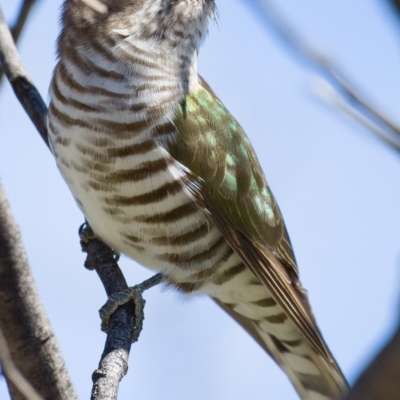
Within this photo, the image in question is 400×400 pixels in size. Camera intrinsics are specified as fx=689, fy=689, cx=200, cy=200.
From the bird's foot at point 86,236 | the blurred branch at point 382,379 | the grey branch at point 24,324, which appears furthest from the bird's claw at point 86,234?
the blurred branch at point 382,379

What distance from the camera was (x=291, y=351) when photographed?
13.9 feet

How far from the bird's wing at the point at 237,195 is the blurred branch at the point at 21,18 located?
0.92m

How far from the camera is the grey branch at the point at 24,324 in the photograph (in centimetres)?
297

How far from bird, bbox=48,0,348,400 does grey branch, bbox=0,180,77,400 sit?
607 mm

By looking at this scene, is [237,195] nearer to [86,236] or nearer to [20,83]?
[86,236]

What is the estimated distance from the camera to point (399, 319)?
0.81 m

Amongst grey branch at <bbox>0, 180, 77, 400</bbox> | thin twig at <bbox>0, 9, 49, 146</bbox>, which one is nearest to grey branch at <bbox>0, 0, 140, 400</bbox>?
grey branch at <bbox>0, 180, 77, 400</bbox>

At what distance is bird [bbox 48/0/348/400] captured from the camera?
3424mm

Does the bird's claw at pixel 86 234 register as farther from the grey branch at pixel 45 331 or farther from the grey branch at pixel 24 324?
the grey branch at pixel 24 324

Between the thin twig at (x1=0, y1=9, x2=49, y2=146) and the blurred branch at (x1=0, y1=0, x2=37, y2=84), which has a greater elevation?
the blurred branch at (x1=0, y1=0, x2=37, y2=84)

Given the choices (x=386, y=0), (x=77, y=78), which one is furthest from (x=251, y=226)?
(x=386, y=0)

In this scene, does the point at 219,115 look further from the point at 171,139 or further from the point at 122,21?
the point at 122,21

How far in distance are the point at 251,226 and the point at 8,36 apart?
66.6 inches

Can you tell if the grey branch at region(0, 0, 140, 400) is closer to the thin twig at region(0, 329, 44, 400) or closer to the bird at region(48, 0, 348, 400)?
the bird at region(48, 0, 348, 400)
